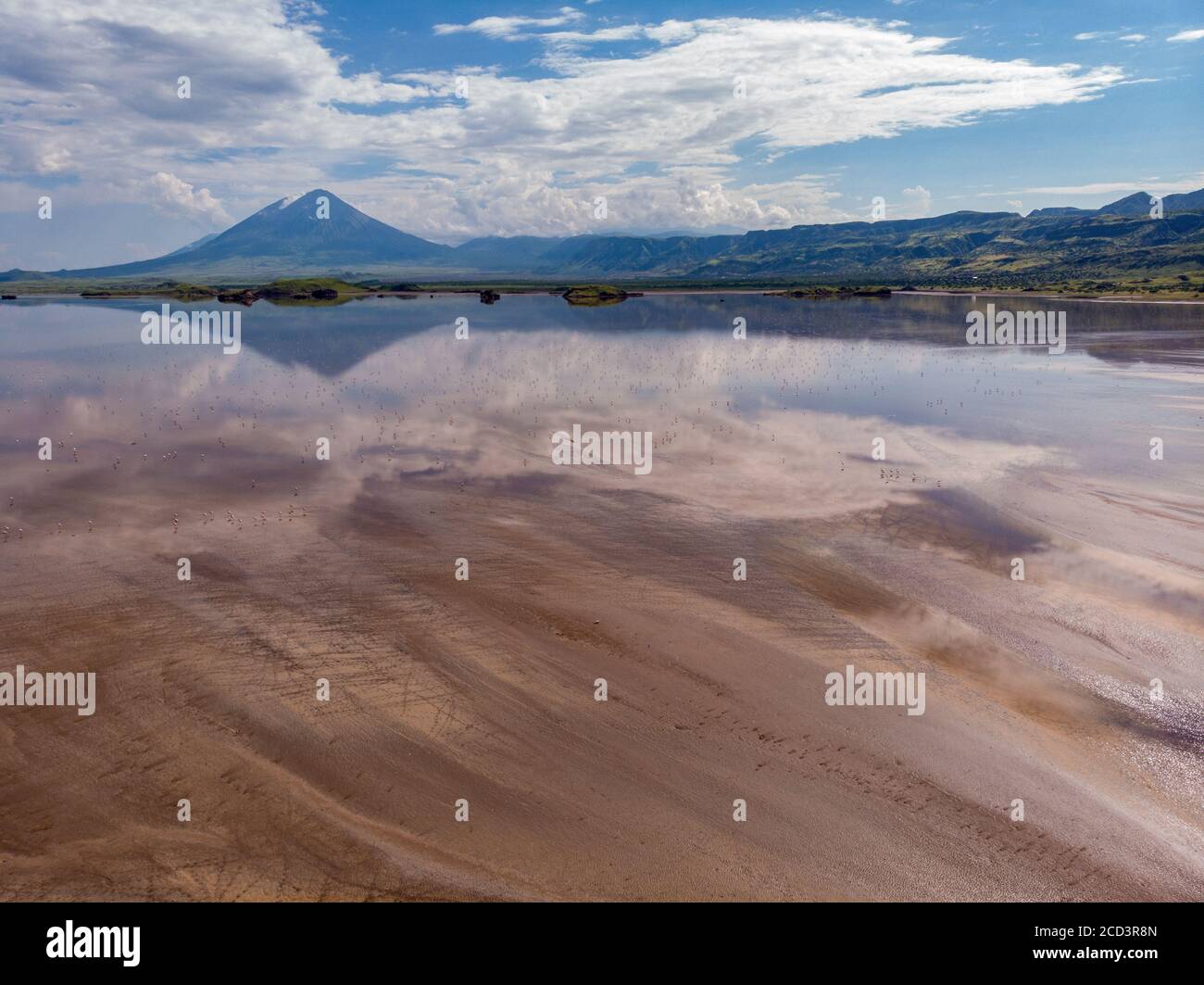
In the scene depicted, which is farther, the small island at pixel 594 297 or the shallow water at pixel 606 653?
the small island at pixel 594 297

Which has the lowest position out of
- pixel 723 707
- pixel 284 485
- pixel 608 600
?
pixel 723 707

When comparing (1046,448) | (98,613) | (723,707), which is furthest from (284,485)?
(1046,448)

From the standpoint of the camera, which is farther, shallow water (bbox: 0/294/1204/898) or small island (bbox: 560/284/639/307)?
small island (bbox: 560/284/639/307)

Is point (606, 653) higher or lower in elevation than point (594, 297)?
lower

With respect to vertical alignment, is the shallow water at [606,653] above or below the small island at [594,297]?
below

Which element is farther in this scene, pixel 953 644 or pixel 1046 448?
pixel 1046 448

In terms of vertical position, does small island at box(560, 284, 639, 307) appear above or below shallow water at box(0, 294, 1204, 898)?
above

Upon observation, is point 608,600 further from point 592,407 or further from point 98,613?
point 592,407

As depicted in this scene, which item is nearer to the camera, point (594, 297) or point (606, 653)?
point (606, 653)

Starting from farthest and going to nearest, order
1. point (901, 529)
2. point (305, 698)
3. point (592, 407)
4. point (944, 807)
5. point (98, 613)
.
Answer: point (592, 407) → point (901, 529) → point (98, 613) → point (305, 698) → point (944, 807)
